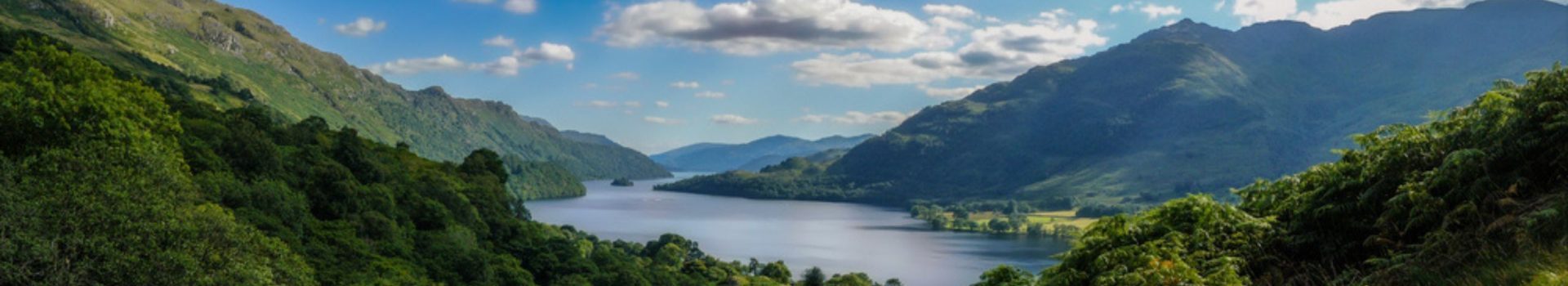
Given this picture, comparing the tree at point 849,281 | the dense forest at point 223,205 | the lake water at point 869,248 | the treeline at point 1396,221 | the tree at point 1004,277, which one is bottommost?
the lake water at point 869,248

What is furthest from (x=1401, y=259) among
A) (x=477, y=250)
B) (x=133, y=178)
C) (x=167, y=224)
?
(x=477, y=250)

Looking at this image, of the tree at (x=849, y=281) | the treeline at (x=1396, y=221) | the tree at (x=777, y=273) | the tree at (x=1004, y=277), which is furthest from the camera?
the tree at (x=777, y=273)

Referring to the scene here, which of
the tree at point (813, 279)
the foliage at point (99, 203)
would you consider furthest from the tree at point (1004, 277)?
the tree at point (813, 279)

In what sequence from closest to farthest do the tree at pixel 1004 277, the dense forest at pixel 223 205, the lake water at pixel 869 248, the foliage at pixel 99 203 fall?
the tree at pixel 1004 277 → the foliage at pixel 99 203 → the dense forest at pixel 223 205 → the lake water at pixel 869 248

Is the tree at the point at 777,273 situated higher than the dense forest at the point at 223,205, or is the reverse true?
the dense forest at the point at 223,205

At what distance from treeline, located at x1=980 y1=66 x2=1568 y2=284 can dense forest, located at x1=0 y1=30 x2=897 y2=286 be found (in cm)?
2588

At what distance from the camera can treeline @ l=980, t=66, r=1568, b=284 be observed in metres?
7.75

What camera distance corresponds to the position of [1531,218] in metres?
7.50

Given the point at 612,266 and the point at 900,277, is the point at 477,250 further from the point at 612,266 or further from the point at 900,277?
the point at 900,277

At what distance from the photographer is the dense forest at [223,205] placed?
1030 inches

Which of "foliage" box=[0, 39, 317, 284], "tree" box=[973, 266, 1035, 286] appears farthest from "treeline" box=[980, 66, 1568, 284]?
"foliage" box=[0, 39, 317, 284]

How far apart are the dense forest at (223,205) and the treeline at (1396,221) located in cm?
2588

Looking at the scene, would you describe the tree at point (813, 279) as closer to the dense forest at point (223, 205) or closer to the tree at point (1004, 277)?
the dense forest at point (223, 205)

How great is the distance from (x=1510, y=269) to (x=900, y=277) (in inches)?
4390
